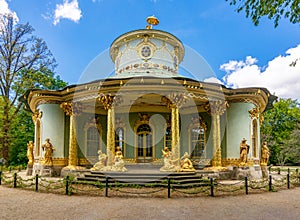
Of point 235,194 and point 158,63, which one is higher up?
point 158,63

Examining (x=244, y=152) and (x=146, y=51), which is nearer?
(x=244, y=152)

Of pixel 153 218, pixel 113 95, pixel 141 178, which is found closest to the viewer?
pixel 153 218

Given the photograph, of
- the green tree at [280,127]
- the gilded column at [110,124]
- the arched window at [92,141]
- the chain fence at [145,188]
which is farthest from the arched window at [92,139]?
the green tree at [280,127]

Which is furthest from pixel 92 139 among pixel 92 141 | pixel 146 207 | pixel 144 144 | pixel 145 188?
pixel 146 207

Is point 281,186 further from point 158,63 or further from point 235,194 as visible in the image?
point 158,63

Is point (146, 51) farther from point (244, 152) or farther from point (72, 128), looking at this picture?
point (244, 152)

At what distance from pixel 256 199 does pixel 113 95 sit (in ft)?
22.3

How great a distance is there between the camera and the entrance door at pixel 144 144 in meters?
15.4

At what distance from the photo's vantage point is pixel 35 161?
1494 centimetres

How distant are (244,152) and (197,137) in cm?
312

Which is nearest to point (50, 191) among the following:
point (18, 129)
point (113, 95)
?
point (113, 95)

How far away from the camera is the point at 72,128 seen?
43.2 ft

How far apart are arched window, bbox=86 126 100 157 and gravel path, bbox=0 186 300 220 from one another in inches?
274

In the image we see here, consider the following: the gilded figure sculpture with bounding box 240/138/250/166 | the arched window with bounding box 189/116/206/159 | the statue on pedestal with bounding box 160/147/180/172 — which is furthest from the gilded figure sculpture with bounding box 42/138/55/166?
the gilded figure sculpture with bounding box 240/138/250/166
